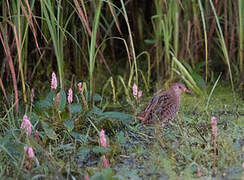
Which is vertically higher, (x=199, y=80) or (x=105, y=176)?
(x=105, y=176)

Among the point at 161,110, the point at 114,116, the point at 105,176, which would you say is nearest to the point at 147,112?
the point at 161,110

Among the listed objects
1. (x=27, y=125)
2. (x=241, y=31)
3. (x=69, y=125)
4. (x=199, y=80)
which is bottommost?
(x=199, y=80)

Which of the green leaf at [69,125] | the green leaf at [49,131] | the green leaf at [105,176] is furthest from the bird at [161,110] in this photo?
the green leaf at [105,176]

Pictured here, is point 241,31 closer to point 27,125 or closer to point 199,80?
point 199,80

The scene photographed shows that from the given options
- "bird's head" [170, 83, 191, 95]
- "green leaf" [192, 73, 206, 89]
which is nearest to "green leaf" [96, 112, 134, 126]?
"bird's head" [170, 83, 191, 95]

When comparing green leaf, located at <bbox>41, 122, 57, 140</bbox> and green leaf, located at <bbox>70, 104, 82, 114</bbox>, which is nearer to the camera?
green leaf, located at <bbox>41, 122, 57, 140</bbox>

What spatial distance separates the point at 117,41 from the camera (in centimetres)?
574

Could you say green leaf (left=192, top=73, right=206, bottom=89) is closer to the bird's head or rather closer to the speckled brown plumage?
the bird's head

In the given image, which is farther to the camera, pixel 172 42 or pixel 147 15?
pixel 147 15

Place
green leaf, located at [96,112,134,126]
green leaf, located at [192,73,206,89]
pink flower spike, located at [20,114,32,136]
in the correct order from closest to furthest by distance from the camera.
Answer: pink flower spike, located at [20,114,32,136] < green leaf, located at [96,112,134,126] < green leaf, located at [192,73,206,89]

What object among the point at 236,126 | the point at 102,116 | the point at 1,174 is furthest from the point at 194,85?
the point at 1,174

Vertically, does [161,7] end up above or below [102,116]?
above

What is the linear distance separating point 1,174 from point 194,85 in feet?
6.26

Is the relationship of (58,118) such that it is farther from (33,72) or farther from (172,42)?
(172,42)
